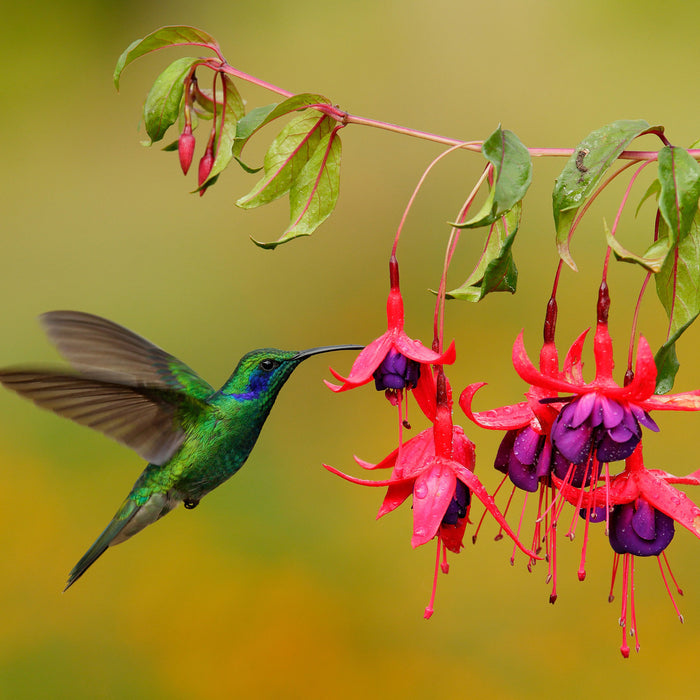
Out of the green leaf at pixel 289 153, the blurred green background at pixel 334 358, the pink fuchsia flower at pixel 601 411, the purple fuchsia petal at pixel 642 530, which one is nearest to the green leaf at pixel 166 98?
the green leaf at pixel 289 153

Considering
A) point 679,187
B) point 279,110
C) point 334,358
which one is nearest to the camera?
point 679,187

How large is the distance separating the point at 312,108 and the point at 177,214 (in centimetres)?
149

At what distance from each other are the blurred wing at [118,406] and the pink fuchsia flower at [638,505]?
0.48 m

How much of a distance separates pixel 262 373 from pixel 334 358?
1.08 meters

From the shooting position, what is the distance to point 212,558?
1.99m

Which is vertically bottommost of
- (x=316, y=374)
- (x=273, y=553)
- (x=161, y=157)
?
(x=273, y=553)

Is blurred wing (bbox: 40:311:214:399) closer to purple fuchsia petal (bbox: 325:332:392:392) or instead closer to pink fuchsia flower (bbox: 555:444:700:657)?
purple fuchsia petal (bbox: 325:332:392:392)

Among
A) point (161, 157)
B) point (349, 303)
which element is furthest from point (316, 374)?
point (161, 157)

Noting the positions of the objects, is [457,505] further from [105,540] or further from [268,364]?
[105,540]

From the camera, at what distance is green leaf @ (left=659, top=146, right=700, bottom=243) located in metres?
0.60

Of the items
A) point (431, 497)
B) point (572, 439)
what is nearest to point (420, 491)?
point (431, 497)

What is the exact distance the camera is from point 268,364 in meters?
0.97

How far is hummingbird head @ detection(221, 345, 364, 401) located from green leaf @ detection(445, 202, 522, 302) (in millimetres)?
220

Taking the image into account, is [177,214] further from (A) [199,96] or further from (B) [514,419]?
(B) [514,419]
